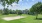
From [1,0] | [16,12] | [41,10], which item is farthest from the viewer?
[16,12]

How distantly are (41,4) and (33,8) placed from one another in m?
1.57

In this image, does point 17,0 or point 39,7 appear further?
point 39,7

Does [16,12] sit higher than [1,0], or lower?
lower

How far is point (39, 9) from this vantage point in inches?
765

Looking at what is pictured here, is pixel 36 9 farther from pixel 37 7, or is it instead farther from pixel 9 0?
pixel 9 0

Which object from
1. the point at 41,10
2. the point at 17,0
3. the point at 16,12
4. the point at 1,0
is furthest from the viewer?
the point at 16,12

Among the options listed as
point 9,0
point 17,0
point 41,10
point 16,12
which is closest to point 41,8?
point 41,10

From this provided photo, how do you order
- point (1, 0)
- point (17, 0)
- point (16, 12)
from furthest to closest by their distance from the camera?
point (16, 12) < point (17, 0) < point (1, 0)

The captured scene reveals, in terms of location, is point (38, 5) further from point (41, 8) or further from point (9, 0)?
point (9, 0)

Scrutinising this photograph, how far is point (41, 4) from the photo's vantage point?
19.1 meters

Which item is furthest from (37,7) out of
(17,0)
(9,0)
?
(9,0)

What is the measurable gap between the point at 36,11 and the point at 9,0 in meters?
9.17

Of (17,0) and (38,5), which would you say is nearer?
(17,0)

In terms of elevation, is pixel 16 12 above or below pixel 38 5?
below
